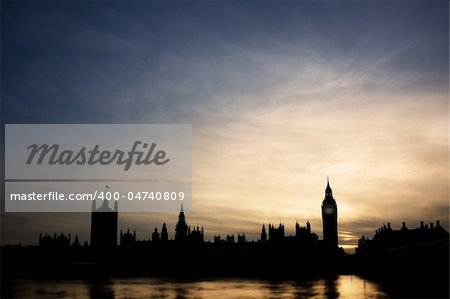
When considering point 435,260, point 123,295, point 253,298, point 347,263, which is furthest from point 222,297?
point 347,263

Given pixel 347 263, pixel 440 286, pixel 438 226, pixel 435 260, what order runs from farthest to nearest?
pixel 438 226
pixel 347 263
pixel 435 260
pixel 440 286

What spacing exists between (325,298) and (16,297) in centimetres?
3684

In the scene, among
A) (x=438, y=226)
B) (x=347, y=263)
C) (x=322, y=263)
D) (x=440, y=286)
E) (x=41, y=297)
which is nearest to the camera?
(x=41, y=297)

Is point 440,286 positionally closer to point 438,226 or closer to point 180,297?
point 180,297

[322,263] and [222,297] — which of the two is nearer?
[222,297]

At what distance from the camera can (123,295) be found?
2074 inches

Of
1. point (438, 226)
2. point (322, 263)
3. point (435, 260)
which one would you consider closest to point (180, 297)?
point (435, 260)

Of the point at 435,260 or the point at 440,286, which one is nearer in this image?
the point at 440,286

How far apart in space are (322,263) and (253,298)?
142108 mm

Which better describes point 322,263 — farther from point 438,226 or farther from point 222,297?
point 222,297

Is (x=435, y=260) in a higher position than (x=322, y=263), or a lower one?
higher

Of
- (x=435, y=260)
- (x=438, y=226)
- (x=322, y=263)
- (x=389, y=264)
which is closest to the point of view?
(x=435, y=260)

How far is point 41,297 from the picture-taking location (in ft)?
165

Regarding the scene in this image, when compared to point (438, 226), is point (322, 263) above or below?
below
